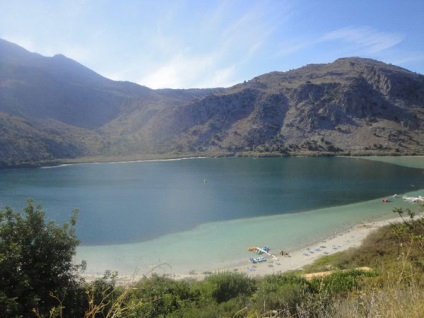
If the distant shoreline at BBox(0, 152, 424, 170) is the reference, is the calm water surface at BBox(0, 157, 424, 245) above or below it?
below

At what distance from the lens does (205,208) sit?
4678cm

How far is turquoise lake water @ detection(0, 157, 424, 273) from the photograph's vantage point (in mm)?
29406

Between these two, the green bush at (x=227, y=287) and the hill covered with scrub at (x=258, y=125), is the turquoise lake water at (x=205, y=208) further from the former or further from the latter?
the hill covered with scrub at (x=258, y=125)

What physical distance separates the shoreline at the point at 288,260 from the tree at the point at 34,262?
28.9 feet

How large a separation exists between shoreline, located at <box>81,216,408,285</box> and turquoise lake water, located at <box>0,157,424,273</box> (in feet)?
4.89

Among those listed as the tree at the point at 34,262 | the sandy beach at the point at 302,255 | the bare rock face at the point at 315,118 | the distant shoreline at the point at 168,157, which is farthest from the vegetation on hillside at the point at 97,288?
the bare rock face at the point at 315,118

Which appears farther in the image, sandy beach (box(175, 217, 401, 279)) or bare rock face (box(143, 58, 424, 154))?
bare rock face (box(143, 58, 424, 154))

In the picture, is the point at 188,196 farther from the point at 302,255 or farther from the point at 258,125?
the point at 258,125

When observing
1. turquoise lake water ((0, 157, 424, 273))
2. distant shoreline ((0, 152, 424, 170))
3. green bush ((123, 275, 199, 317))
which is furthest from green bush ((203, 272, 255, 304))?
distant shoreline ((0, 152, 424, 170))

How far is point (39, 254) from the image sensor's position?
11.4m

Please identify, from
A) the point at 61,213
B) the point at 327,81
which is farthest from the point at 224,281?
the point at 327,81

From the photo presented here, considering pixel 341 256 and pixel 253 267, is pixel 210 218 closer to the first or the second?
pixel 253 267

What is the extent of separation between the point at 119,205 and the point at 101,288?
39.7m

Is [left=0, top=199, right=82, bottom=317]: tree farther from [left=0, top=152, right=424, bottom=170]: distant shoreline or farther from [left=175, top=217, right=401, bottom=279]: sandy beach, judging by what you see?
[left=0, top=152, right=424, bottom=170]: distant shoreline
